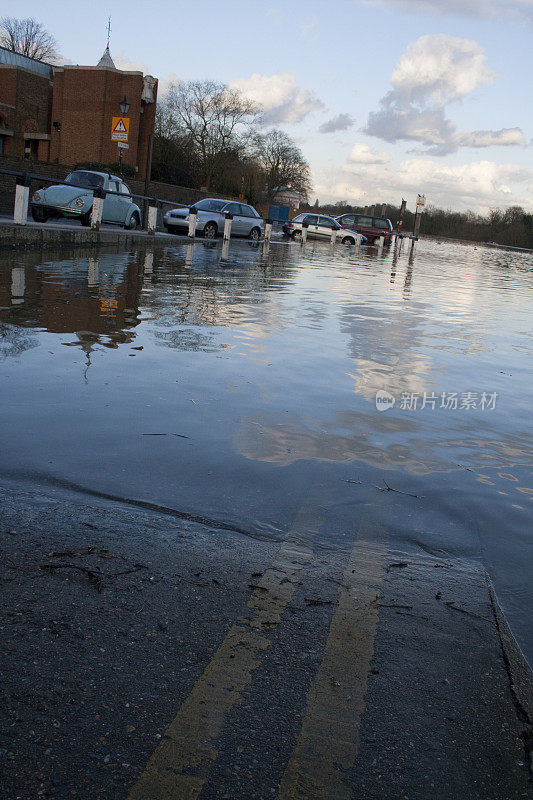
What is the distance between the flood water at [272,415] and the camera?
319 cm

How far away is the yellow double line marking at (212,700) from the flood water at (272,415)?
463mm

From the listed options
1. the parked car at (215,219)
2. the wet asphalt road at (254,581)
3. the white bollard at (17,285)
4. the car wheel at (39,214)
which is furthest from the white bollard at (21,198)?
the parked car at (215,219)

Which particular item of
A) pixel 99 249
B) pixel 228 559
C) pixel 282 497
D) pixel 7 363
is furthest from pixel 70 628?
pixel 99 249

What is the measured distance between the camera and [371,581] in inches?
102

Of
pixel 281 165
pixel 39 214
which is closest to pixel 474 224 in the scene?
pixel 281 165

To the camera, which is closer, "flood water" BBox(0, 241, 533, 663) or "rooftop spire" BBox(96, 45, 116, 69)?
"flood water" BBox(0, 241, 533, 663)

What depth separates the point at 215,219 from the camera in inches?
1027

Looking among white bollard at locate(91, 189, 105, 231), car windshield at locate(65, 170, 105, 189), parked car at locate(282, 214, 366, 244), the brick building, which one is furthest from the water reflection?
the brick building

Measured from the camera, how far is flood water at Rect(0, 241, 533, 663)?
10.5 feet

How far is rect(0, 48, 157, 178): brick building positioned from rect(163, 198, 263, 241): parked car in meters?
14.5

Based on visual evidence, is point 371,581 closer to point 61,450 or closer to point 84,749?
point 84,749

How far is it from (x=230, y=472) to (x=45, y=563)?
127 cm

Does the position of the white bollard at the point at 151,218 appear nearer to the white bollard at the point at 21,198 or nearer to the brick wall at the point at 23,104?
the white bollard at the point at 21,198

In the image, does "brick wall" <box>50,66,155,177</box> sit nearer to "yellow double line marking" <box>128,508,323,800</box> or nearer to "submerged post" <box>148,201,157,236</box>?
"submerged post" <box>148,201,157,236</box>
